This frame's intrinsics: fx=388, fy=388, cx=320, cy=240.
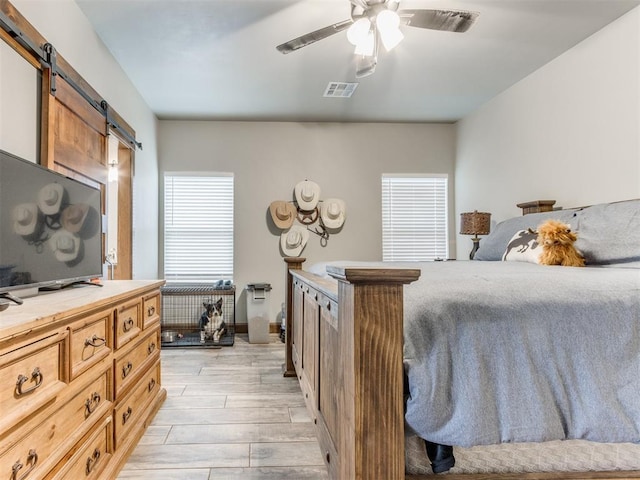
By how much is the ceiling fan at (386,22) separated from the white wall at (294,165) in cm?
246

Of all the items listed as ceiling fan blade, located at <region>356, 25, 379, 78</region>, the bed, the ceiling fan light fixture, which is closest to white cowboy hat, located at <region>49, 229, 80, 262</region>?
the bed

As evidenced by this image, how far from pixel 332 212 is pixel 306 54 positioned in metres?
1.98

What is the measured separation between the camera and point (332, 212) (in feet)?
15.6

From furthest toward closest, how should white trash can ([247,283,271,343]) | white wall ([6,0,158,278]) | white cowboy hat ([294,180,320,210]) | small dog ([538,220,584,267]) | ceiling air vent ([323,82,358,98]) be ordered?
1. white cowboy hat ([294,180,320,210])
2. white trash can ([247,283,271,343])
3. ceiling air vent ([323,82,358,98])
4. white wall ([6,0,158,278])
5. small dog ([538,220,584,267])

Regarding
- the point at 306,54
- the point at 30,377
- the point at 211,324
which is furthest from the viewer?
Result: the point at 211,324

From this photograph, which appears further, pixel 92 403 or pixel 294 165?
pixel 294 165

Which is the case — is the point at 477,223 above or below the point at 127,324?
above

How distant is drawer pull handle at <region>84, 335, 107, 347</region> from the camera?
144 cm

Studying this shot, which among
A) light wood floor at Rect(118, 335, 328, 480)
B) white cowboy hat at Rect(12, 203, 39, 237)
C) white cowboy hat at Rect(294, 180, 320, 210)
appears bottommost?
light wood floor at Rect(118, 335, 328, 480)

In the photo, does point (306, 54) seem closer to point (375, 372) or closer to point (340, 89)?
point (340, 89)

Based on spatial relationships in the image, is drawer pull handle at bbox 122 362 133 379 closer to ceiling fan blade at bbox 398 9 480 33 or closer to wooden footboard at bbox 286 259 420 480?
wooden footboard at bbox 286 259 420 480

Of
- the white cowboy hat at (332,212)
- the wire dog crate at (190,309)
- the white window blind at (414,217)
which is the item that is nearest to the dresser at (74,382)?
the wire dog crate at (190,309)

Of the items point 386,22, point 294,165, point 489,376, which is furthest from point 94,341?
point 294,165

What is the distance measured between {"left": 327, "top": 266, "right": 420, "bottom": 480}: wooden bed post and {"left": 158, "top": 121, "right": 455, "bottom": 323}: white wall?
13.0ft
